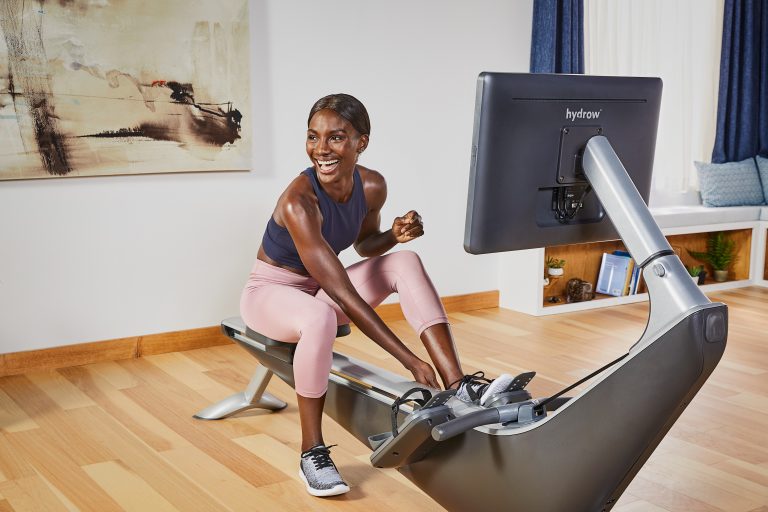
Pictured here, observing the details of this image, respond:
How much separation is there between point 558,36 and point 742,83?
1.61 meters

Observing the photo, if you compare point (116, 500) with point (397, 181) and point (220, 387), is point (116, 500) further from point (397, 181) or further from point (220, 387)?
point (397, 181)

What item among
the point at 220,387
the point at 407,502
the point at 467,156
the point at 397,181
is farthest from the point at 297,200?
the point at 467,156

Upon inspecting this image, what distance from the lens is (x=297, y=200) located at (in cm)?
228

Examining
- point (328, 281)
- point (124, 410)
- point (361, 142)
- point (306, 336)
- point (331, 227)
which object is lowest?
point (124, 410)

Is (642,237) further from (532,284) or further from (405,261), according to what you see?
(532,284)

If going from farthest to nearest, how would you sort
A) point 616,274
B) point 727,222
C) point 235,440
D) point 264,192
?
point 727,222 < point 616,274 < point 264,192 < point 235,440

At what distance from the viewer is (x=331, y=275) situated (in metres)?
2.20

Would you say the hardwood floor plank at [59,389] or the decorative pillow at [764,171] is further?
the decorative pillow at [764,171]

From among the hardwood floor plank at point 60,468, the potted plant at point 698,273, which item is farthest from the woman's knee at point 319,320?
the potted plant at point 698,273

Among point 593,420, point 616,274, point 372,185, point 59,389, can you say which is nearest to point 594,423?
point 593,420

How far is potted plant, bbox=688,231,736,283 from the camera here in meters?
5.08

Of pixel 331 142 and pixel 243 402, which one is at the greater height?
pixel 331 142

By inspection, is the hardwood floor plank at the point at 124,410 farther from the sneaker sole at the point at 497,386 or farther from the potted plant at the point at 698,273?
the potted plant at the point at 698,273

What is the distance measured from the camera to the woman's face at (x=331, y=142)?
229 centimetres
